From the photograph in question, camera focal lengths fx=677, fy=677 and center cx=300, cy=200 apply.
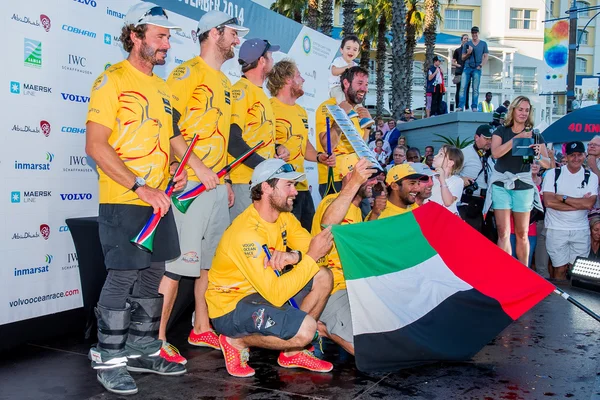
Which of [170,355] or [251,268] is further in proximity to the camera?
[170,355]

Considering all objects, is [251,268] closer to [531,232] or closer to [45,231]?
[45,231]

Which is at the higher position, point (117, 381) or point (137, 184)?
point (137, 184)

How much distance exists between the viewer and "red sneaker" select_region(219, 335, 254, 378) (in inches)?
172

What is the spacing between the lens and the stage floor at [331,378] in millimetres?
4047

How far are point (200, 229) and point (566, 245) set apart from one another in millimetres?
5286

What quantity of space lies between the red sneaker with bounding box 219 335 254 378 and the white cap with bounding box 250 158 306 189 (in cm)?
105

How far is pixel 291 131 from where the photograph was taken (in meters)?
6.13

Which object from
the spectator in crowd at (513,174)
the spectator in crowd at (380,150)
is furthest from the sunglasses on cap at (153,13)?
the spectator in crowd at (380,150)

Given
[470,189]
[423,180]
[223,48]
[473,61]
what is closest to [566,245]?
[470,189]

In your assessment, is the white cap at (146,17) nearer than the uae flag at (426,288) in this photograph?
Yes

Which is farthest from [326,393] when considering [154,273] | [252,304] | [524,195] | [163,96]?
[524,195]

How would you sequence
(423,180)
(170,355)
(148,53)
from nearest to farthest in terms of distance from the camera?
(148,53)
(170,355)
(423,180)

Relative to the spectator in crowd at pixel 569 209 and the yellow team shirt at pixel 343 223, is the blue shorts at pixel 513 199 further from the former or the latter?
the yellow team shirt at pixel 343 223

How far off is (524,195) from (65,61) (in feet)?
16.1
